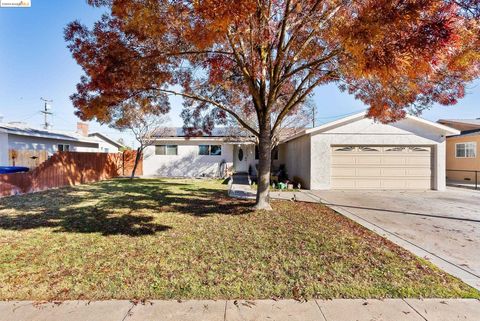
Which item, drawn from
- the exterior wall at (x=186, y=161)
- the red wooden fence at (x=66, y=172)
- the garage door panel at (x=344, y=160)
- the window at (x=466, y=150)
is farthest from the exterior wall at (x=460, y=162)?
the red wooden fence at (x=66, y=172)

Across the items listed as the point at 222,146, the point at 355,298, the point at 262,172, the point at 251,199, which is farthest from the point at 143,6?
the point at 222,146

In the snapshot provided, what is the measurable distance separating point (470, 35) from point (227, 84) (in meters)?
6.71

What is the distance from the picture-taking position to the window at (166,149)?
69.2 feet

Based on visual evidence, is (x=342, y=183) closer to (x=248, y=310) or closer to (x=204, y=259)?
A: (x=204, y=259)

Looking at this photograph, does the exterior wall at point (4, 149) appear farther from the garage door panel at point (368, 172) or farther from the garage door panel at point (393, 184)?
the garage door panel at point (393, 184)

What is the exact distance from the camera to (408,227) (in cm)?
668

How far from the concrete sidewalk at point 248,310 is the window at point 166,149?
60.1 feet

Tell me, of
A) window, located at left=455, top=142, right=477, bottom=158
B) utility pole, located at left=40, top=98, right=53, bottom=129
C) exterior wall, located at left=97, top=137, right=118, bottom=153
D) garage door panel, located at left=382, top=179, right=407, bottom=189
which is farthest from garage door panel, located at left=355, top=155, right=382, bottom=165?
utility pole, located at left=40, top=98, right=53, bottom=129

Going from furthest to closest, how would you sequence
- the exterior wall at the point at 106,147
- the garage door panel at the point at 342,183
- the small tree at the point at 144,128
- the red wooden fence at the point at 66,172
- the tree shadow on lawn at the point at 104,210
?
1. the exterior wall at the point at 106,147
2. the small tree at the point at 144,128
3. the garage door panel at the point at 342,183
4. the red wooden fence at the point at 66,172
5. the tree shadow on lawn at the point at 104,210

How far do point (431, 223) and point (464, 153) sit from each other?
15.8 metres

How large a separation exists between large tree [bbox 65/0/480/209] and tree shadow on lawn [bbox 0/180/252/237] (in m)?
2.21

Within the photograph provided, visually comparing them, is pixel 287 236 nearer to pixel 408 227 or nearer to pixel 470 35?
pixel 408 227

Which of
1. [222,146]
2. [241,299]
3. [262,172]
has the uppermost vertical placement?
[222,146]

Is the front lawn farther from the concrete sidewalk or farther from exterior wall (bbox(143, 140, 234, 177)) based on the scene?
exterior wall (bbox(143, 140, 234, 177))
